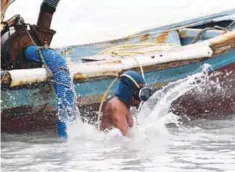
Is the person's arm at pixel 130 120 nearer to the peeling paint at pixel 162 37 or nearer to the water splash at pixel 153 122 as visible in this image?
the water splash at pixel 153 122

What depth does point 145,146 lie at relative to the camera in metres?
6.14

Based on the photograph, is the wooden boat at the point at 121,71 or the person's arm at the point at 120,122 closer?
the person's arm at the point at 120,122

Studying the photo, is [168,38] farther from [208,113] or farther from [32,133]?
[32,133]

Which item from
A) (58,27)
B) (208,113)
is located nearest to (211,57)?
(208,113)

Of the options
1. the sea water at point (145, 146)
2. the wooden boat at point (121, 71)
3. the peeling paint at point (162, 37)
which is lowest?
the sea water at point (145, 146)

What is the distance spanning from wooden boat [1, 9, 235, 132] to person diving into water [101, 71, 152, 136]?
528mm

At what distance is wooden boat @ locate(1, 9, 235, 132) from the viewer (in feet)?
21.1

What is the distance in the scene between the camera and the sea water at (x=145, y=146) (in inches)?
213

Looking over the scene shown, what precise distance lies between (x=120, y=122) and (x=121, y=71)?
782 mm

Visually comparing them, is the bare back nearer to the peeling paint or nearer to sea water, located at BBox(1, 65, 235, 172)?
sea water, located at BBox(1, 65, 235, 172)

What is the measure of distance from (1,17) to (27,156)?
141 cm

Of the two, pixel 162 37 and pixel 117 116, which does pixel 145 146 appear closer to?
pixel 117 116

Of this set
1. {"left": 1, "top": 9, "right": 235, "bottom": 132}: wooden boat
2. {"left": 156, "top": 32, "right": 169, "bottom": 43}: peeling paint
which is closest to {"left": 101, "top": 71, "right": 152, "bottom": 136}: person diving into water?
{"left": 1, "top": 9, "right": 235, "bottom": 132}: wooden boat

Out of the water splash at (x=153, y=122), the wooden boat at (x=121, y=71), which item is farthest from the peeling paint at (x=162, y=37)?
the water splash at (x=153, y=122)
